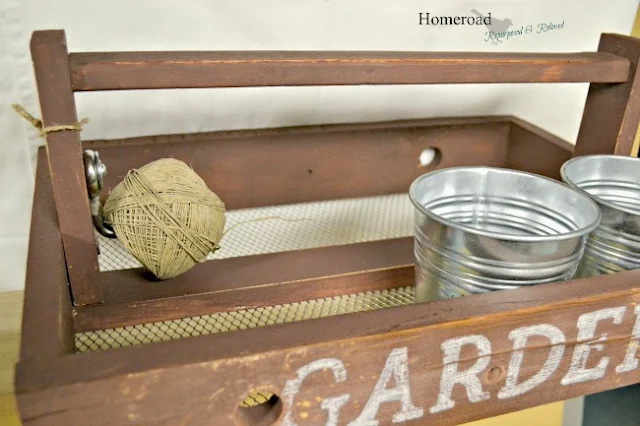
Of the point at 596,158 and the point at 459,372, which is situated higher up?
the point at 596,158

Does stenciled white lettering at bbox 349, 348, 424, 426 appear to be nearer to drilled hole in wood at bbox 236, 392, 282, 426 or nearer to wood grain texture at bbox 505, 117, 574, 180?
drilled hole in wood at bbox 236, 392, 282, 426

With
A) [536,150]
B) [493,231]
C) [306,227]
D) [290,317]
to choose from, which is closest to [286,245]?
[306,227]

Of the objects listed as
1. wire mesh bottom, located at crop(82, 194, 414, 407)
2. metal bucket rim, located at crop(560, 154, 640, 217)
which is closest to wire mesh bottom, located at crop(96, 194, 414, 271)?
wire mesh bottom, located at crop(82, 194, 414, 407)

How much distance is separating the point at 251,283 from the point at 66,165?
8.6 inches

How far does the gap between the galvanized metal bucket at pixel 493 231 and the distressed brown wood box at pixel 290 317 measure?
0.03 metres

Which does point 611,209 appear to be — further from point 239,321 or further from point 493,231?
point 239,321

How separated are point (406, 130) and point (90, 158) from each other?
0.50 m

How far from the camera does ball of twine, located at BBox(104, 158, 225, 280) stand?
60 centimetres

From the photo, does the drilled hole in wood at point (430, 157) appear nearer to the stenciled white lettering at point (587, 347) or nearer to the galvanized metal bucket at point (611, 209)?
the galvanized metal bucket at point (611, 209)

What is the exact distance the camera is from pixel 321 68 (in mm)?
597

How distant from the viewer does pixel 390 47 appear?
0.93 metres

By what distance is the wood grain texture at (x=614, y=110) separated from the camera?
0.71 metres

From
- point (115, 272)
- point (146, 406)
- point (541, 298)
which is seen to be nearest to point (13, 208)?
point (115, 272)

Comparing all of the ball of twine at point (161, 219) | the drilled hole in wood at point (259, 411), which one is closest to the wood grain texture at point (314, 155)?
the ball of twine at point (161, 219)
